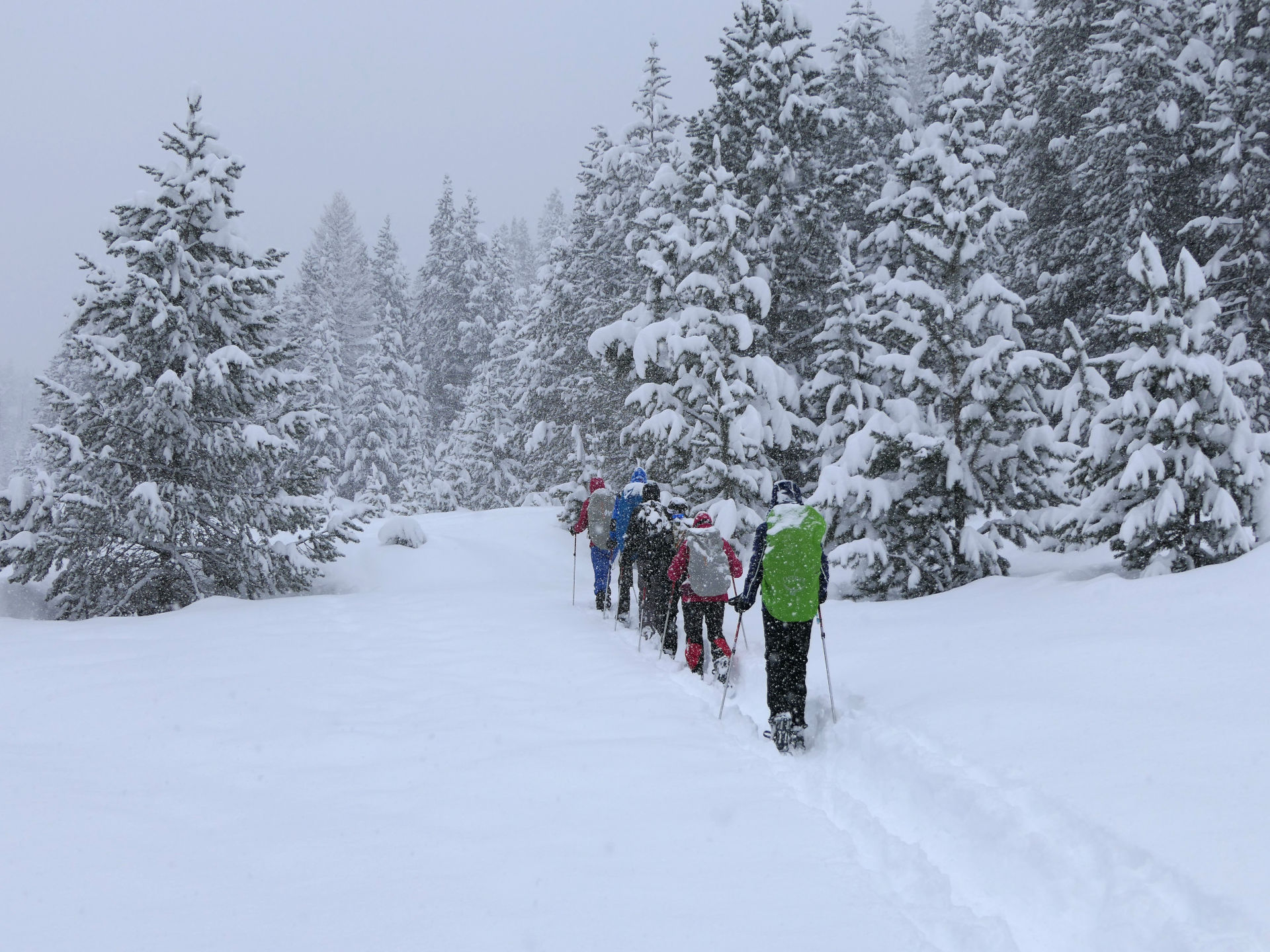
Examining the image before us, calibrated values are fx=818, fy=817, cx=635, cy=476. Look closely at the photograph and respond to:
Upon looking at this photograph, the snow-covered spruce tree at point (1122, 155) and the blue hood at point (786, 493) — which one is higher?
the snow-covered spruce tree at point (1122, 155)

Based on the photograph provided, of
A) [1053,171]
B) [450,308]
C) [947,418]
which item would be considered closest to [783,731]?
[947,418]

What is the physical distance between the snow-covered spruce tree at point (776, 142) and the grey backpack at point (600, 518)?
18.2ft

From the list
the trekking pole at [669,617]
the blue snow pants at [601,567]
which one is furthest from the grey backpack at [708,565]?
the blue snow pants at [601,567]

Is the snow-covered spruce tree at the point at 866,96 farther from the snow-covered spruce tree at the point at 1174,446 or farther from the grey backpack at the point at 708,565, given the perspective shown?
the grey backpack at the point at 708,565

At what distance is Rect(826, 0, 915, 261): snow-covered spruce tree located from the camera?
2044cm

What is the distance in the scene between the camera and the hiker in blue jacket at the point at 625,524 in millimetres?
12484

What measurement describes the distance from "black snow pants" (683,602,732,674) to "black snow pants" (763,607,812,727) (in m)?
1.97

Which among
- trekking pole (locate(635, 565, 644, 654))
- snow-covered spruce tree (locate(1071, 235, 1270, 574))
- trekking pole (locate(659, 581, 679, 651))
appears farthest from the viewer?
trekking pole (locate(635, 565, 644, 654))

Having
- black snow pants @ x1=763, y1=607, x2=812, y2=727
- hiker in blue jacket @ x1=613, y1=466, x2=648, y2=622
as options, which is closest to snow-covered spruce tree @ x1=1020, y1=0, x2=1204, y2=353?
hiker in blue jacket @ x1=613, y1=466, x2=648, y2=622

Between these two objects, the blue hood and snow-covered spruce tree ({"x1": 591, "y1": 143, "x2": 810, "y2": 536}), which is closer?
the blue hood

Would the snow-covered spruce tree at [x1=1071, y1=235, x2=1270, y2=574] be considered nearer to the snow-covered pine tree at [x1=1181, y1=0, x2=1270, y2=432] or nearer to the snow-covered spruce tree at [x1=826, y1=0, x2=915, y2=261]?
the snow-covered pine tree at [x1=1181, y1=0, x2=1270, y2=432]

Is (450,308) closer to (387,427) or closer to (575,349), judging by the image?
(387,427)

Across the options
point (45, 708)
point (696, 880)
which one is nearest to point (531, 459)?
point (45, 708)

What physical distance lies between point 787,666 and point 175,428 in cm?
1183
